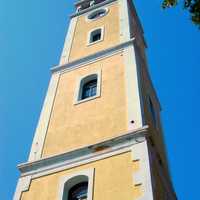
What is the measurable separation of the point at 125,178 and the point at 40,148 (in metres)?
4.27

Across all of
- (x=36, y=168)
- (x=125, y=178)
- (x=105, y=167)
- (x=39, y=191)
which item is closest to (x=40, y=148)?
(x=36, y=168)

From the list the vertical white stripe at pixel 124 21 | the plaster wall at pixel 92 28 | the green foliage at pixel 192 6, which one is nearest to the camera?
the green foliage at pixel 192 6

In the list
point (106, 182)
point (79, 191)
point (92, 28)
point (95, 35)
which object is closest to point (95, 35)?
point (95, 35)

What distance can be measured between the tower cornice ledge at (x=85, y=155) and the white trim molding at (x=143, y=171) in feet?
0.96

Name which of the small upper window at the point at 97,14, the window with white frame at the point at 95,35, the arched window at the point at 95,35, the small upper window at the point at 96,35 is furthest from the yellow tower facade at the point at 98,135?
the small upper window at the point at 97,14

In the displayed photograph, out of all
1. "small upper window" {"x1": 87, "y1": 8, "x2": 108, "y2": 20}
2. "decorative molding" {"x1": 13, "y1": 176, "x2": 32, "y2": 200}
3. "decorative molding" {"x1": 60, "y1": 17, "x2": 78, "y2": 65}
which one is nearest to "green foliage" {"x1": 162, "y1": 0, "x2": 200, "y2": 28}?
"decorative molding" {"x1": 13, "y1": 176, "x2": 32, "y2": 200}

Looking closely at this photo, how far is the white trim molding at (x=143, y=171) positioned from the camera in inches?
428

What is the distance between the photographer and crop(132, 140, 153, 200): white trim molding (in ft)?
35.6

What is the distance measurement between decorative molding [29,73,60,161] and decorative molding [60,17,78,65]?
1.67 m

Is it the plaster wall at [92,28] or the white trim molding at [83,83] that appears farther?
the plaster wall at [92,28]

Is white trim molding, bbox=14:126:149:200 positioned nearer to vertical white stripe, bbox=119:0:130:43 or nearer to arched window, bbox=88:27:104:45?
vertical white stripe, bbox=119:0:130:43

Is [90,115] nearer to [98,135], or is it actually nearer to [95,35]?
[98,135]

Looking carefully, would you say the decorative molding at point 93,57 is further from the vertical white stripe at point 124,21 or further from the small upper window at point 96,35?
the small upper window at point 96,35

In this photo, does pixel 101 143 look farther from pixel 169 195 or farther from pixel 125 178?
pixel 169 195
